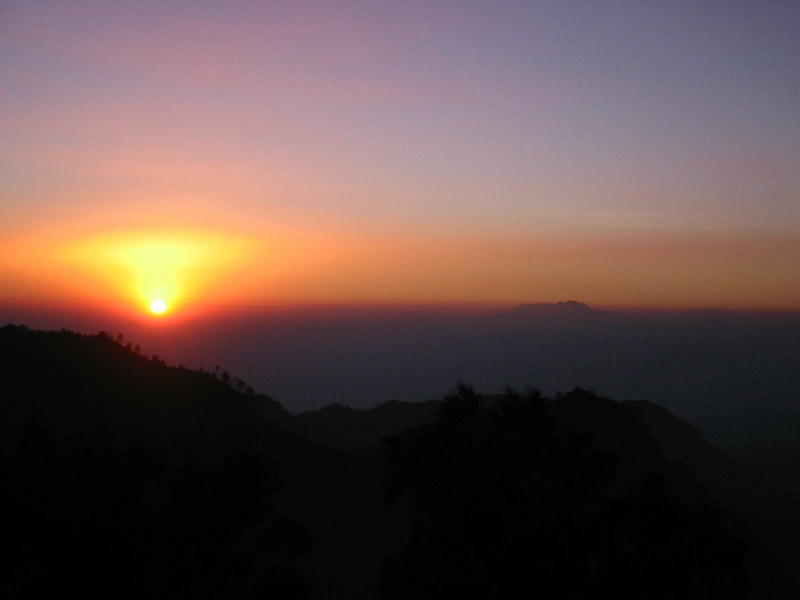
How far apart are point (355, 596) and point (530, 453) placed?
11370 millimetres

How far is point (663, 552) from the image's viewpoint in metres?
10.4

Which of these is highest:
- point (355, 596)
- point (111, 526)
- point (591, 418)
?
point (111, 526)

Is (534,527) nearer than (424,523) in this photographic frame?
Yes

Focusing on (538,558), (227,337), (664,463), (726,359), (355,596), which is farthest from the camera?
(726,359)

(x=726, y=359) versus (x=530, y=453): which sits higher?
(x=530, y=453)

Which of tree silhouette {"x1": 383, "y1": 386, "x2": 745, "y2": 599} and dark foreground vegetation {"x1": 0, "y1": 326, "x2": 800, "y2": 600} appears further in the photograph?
tree silhouette {"x1": 383, "y1": 386, "x2": 745, "y2": 599}

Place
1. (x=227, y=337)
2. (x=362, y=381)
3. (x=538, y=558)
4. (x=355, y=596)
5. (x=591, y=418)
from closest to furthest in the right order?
(x=538, y=558), (x=355, y=596), (x=591, y=418), (x=362, y=381), (x=227, y=337)

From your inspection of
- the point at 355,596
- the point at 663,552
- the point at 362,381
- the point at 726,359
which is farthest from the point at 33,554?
the point at 726,359

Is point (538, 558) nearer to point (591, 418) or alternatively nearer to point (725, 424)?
point (591, 418)

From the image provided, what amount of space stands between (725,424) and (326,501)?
8357cm

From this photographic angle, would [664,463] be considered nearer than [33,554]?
No

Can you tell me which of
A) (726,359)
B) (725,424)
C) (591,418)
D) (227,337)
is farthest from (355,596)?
(726,359)

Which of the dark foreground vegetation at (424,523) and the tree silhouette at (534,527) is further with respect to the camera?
the tree silhouette at (534,527)

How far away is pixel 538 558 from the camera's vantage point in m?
10.3
